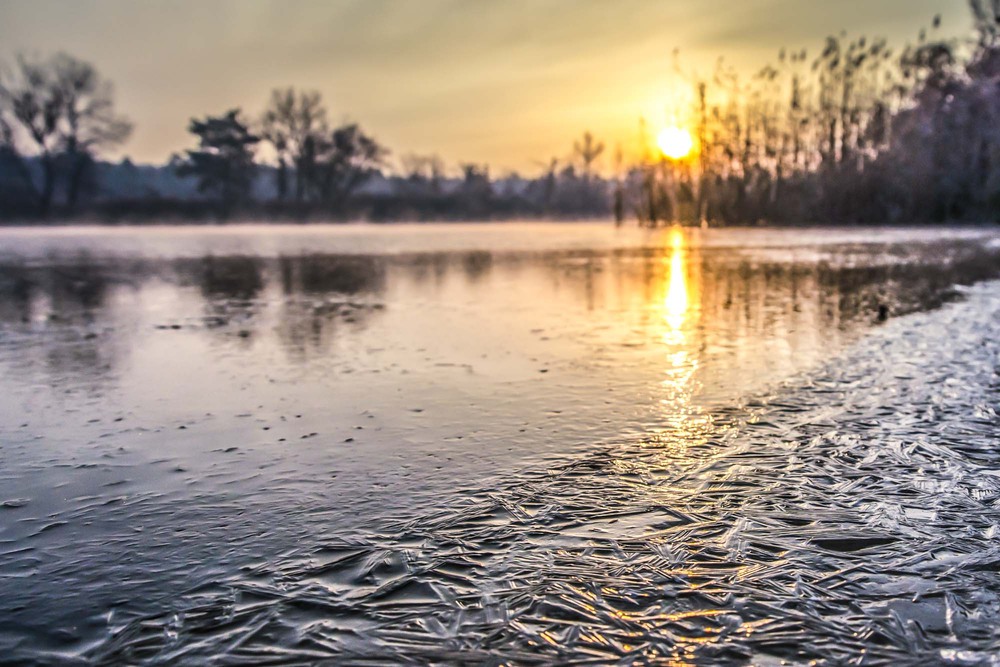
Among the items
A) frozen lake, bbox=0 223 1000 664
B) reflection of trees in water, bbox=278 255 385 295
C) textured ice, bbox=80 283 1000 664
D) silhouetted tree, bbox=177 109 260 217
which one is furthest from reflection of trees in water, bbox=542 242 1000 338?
silhouetted tree, bbox=177 109 260 217

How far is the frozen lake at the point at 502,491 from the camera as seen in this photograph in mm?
2271

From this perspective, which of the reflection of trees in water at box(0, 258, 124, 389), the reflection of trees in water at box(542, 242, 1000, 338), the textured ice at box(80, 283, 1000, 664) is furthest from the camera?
the reflection of trees in water at box(542, 242, 1000, 338)

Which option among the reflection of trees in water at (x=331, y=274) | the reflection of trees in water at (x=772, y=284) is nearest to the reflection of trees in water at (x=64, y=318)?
the reflection of trees in water at (x=331, y=274)

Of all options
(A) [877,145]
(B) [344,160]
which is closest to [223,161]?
(B) [344,160]

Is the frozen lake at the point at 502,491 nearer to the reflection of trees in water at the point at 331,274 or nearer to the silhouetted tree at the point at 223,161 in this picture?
the reflection of trees in water at the point at 331,274

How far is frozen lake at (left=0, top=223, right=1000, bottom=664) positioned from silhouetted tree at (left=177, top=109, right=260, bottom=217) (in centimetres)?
5211

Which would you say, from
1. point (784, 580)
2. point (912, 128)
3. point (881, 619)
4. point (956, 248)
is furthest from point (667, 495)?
point (912, 128)

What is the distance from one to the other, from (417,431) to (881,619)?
2.63 meters

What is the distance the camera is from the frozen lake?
2.27m

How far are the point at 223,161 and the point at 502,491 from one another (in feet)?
193

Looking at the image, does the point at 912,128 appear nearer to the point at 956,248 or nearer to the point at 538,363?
the point at 956,248

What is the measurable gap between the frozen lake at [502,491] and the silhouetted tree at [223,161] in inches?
2051

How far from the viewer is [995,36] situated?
33.4 meters

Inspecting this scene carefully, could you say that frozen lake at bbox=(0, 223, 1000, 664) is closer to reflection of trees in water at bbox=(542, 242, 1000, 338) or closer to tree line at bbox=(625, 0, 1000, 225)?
reflection of trees in water at bbox=(542, 242, 1000, 338)
